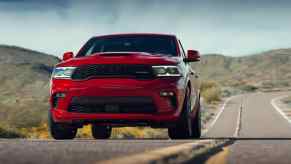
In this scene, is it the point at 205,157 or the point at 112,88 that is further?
the point at 112,88

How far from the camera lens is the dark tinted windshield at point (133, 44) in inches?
509

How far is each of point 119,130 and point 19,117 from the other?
5.05 meters

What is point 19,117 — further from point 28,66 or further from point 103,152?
point 28,66

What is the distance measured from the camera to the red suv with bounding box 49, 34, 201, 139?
1109 cm

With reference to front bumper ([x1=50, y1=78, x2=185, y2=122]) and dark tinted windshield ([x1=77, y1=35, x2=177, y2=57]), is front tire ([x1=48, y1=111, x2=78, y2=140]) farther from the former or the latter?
dark tinted windshield ([x1=77, y1=35, x2=177, y2=57])

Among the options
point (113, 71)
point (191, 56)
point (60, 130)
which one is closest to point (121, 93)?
point (113, 71)

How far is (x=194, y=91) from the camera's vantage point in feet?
43.4

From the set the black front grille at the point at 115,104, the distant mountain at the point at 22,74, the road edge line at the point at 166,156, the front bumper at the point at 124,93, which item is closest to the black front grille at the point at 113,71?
A: the front bumper at the point at 124,93

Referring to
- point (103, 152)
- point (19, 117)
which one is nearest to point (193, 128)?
point (103, 152)

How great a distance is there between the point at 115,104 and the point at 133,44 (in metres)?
2.25

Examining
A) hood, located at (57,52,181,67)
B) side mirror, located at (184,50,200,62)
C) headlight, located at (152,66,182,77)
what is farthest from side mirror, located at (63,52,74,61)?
side mirror, located at (184,50,200,62)

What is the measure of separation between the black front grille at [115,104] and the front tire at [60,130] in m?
0.57

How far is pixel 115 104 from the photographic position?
1112 cm

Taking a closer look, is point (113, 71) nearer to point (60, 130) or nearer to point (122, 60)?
point (122, 60)
